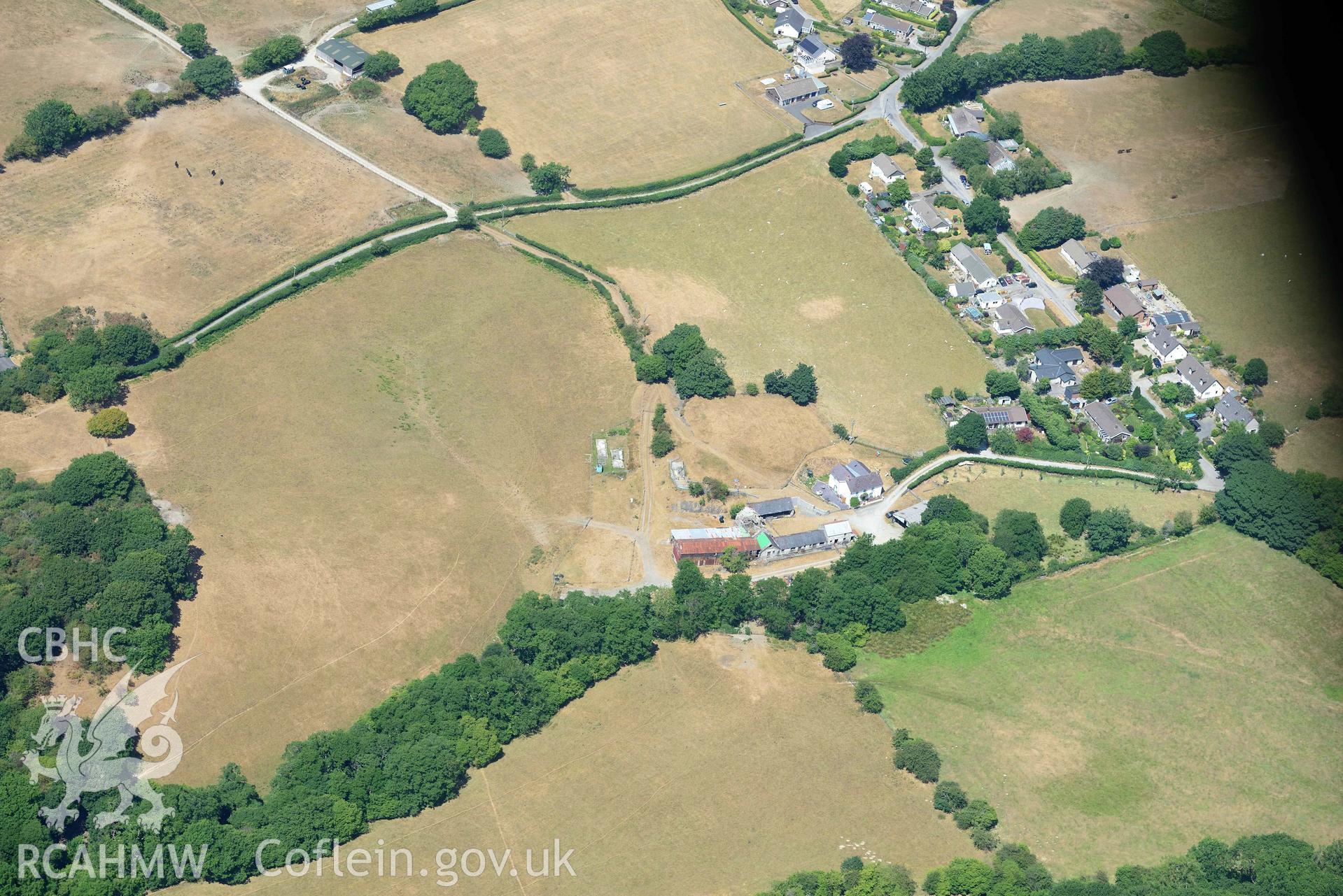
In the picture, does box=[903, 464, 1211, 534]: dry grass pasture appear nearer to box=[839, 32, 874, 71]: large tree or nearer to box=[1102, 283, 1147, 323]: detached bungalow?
box=[1102, 283, 1147, 323]: detached bungalow

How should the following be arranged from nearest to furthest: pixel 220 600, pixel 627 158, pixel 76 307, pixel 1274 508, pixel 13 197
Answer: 1. pixel 220 600
2. pixel 1274 508
3. pixel 76 307
4. pixel 13 197
5. pixel 627 158

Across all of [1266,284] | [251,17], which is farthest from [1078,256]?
[251,17]

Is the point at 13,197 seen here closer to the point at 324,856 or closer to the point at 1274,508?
the point at 324,856

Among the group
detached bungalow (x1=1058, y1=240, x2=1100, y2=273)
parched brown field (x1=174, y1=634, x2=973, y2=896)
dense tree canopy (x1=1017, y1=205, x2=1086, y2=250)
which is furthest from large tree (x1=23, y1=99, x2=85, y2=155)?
detached bungalow (x1=1058, y1=240, x2=1100, y2=273)

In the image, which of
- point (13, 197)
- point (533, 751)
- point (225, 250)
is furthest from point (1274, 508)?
point (13, 197)

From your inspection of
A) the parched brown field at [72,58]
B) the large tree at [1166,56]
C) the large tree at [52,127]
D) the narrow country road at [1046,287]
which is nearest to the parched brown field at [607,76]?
the parched brown field at [72,58]

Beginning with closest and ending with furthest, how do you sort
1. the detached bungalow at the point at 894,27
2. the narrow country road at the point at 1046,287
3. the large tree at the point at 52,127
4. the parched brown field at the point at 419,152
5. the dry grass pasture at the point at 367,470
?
the dry grass pasture at the point at 367,470 < the narrow country road at the point at 1046,287 < the large tree at the point at 52,127 < the parched brown field at the point at 419,152 < the detached bungalow at the point at 894,27

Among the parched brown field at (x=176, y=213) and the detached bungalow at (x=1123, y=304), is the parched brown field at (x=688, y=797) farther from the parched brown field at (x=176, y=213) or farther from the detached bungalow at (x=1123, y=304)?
the parched brown field at (x=176, y=213)
